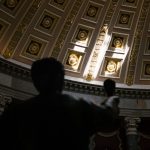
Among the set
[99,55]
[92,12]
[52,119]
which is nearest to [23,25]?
[92,12]

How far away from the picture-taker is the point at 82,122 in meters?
2.25

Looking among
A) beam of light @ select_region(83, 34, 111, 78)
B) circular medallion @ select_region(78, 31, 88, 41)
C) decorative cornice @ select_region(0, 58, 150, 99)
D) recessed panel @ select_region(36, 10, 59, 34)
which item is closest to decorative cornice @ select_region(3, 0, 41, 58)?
recessed panel @ select_region(36, 10, 59, 34)

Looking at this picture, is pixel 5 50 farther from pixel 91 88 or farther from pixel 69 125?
pixel 69 125

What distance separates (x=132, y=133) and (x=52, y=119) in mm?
12232

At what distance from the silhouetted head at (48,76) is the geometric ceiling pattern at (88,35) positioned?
40.1 ft

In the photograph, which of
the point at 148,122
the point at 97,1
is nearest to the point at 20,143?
the point at 148,122

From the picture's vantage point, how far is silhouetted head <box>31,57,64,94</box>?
92.9 inches

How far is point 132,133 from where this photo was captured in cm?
1406

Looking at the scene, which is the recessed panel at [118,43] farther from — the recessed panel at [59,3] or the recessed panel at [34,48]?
the recessed panel at [34,48]

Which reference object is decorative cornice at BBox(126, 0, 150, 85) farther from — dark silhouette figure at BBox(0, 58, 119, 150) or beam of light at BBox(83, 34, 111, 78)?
dark silhouette figure at BBox(0, 58, 119, 150)

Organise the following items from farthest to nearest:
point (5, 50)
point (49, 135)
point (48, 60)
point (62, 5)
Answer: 1. point (62, 5)
2. point (5, 50)
3. point (48, 60)
4. point (49, 135)

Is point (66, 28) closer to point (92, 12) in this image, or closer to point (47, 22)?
point (47, 22)

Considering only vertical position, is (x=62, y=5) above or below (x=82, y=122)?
above

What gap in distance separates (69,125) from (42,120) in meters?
0.17
